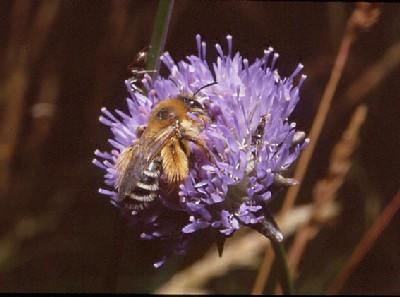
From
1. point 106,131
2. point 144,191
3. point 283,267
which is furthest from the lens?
point 106,131

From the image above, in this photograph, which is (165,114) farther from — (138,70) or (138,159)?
(138,70)

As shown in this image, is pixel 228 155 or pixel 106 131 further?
pixel 106 131

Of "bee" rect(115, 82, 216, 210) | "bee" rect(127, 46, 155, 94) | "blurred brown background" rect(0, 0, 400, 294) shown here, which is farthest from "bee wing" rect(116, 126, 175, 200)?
"blurred brown background" rect(0, 0, 400, 294)

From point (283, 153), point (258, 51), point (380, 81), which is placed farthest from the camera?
point (380, 81)

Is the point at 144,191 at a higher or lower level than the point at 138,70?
lower

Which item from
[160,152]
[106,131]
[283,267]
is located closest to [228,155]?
[160,152]

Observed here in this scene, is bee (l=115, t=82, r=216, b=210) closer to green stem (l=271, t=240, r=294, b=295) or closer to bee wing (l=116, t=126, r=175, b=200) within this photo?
bee wing (l=116, t=126, r=175, b=200)

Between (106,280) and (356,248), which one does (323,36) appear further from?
(106,280)

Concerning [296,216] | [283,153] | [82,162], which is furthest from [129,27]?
[283,153]
